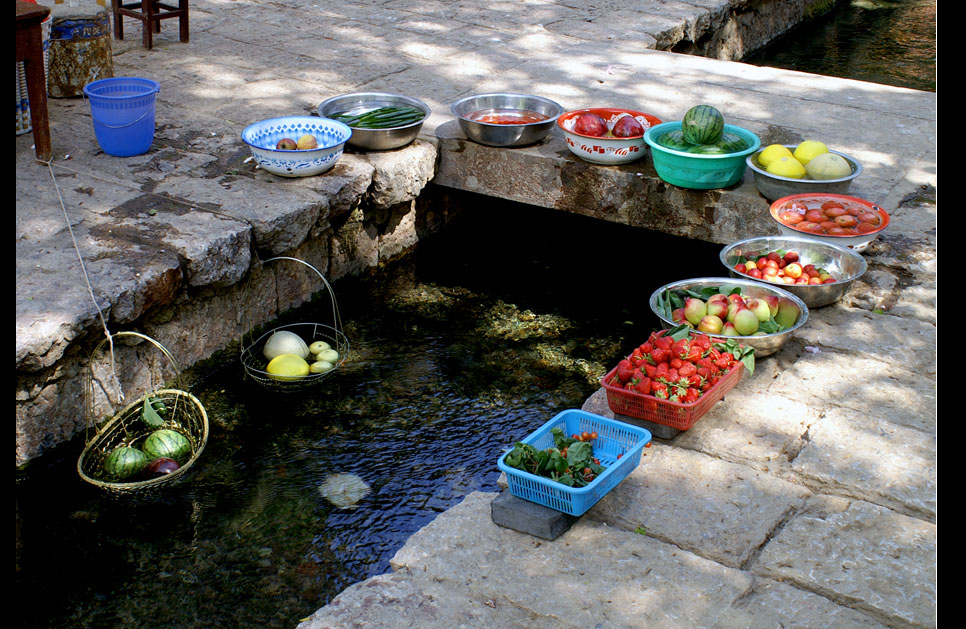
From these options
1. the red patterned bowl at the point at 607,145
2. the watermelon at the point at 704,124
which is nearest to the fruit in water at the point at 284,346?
the red patterned bowl at the point at 607,145

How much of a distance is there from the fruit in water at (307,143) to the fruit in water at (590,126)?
1.58m

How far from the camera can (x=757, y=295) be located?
4266mm

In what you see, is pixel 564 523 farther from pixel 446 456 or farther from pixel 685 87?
pixel 685 87

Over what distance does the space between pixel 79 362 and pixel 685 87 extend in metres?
4.78

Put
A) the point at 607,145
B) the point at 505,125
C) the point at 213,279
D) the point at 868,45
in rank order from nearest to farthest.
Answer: the point at 213,279 < the point at 607,145 < the point at 505,125 < the point at 868,45

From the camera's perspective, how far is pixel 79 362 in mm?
3977

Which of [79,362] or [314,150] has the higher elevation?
[314,150]

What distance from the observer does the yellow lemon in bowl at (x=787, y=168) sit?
16.4 ft

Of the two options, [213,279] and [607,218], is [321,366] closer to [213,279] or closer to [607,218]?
[213,279]

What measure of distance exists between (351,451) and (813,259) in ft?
8.35

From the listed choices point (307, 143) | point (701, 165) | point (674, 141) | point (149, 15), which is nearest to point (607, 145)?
point (674, 141)

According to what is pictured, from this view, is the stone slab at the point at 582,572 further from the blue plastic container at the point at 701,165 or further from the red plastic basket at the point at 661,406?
the blue plastic container at the point at 701,165

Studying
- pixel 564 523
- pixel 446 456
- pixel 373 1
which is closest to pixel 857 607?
pixel 564 523

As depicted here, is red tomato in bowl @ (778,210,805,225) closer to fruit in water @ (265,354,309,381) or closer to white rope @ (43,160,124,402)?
fruit in water @ (265,354,309,381)
